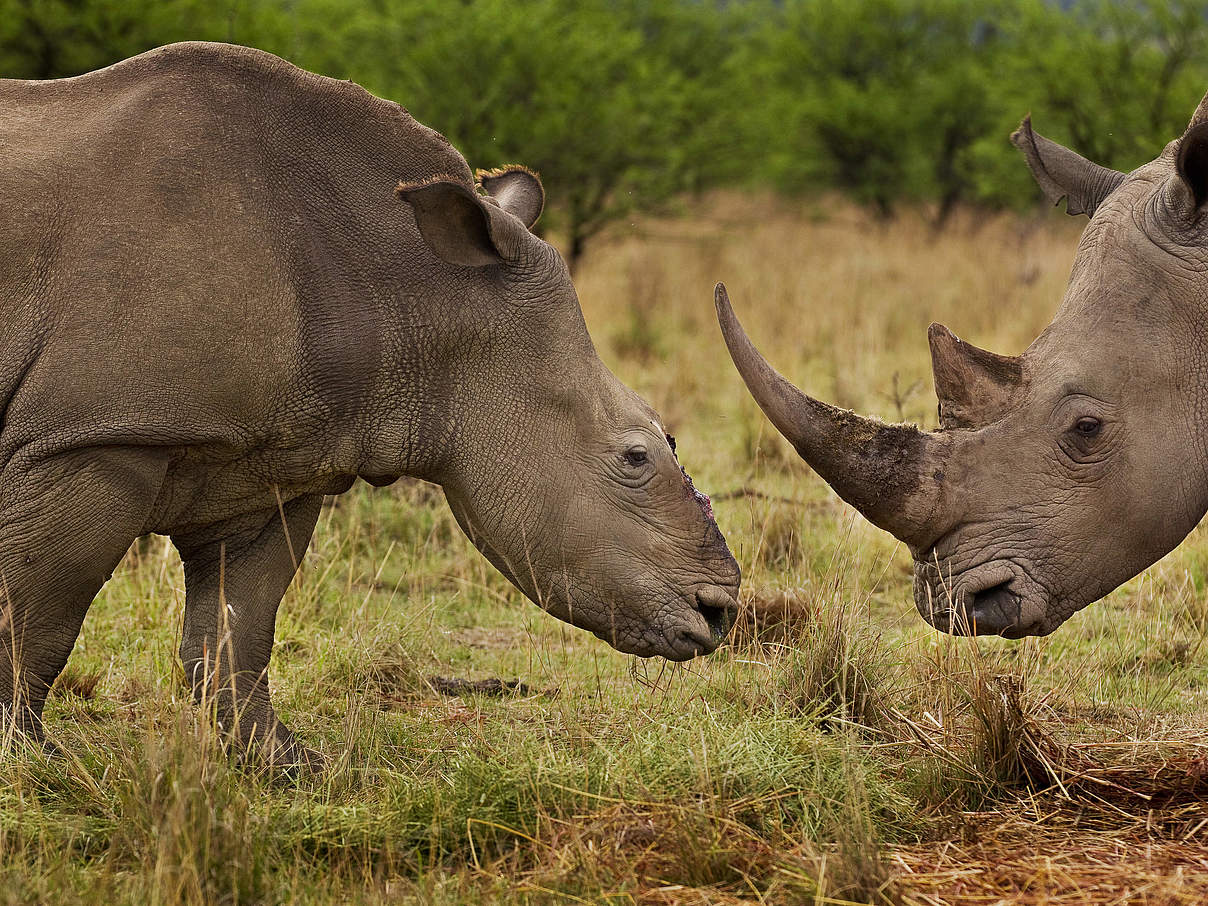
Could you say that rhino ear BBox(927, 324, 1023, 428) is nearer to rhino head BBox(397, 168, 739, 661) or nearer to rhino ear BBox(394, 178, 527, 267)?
rhino head BBox(397, 168, 739, 661)

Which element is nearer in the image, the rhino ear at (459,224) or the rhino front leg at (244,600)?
the rhino ear at (459,224)

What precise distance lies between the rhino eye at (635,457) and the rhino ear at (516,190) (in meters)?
0.91

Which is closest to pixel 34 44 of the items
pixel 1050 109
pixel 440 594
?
pixel 440 594

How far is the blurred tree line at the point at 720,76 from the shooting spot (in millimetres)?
12062

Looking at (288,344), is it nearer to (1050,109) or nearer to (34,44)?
(34,44)

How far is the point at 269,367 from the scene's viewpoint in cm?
436

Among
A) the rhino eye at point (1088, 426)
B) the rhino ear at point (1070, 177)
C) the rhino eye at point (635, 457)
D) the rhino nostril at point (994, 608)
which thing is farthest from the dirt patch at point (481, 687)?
the rhino ear at point (1070, 177)

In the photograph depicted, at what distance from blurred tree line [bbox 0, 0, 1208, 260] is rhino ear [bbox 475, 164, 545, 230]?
3.14 meters

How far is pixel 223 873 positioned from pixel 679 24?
56.0 ft

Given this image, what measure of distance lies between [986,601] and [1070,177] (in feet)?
5.30

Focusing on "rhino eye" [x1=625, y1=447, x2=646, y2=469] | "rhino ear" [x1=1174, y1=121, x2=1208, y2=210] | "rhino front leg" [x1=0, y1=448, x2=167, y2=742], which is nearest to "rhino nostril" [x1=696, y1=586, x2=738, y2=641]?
"rhino eye" [x1=625, y1=447, x2=646, y2=469]

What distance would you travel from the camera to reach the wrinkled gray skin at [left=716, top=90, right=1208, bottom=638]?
→ 15.1ft

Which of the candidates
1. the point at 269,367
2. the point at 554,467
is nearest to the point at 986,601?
the point at 554,467

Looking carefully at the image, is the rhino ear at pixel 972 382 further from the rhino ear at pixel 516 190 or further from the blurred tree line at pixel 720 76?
the blurred tree line at pixel 720 76
